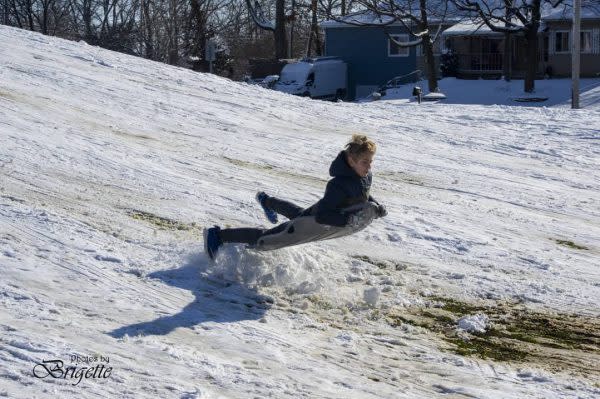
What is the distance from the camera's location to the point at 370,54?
1954 inches

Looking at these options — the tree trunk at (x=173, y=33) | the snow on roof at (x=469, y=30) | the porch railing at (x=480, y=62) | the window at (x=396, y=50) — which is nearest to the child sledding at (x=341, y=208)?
the snow on roof at (x=469, y=30)

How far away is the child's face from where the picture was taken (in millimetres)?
6723

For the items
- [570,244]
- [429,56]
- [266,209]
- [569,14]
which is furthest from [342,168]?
[569,14]

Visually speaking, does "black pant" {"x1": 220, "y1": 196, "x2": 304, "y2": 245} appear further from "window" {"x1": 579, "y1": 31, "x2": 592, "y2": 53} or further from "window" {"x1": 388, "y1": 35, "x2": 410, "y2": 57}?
"window" {"x1": 388, "y1": 35, "x2": 410, "y2": 57}

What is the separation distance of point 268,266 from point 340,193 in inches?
37.4

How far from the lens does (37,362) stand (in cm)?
521

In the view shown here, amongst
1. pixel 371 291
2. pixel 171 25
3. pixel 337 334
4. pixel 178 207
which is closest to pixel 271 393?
pixel 337 334

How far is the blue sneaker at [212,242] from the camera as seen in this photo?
7266 mm

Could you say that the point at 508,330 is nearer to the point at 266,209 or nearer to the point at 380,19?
the point at 266,209

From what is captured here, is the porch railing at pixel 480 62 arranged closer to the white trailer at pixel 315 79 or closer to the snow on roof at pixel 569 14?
the snow on roof at pixel 569 14

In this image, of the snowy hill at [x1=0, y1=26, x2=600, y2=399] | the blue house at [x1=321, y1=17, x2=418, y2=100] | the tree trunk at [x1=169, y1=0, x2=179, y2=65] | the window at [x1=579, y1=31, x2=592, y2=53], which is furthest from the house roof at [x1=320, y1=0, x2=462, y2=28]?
the snowy hill at [x1=0, y1=26, x2=600, y2=399]

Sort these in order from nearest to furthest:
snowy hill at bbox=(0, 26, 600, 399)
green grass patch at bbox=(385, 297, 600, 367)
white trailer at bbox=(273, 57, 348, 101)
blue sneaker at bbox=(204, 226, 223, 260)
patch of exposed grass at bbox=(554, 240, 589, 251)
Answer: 1. snowy hill at bbox=(0, 26, 600, 399)
2. green grass patch at bbox=(385, 297, 600, 367)
3. blue sneaker at bbox=(204, 226, 223, 260)
4. patch of exposed grass at bbox=(554, 240, 589, 251)
5. white trailer at bbox=(273, 57, 348, 101)

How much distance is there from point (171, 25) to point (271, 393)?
56763mm

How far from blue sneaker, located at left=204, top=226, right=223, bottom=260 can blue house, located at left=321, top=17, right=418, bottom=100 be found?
42107 mm
